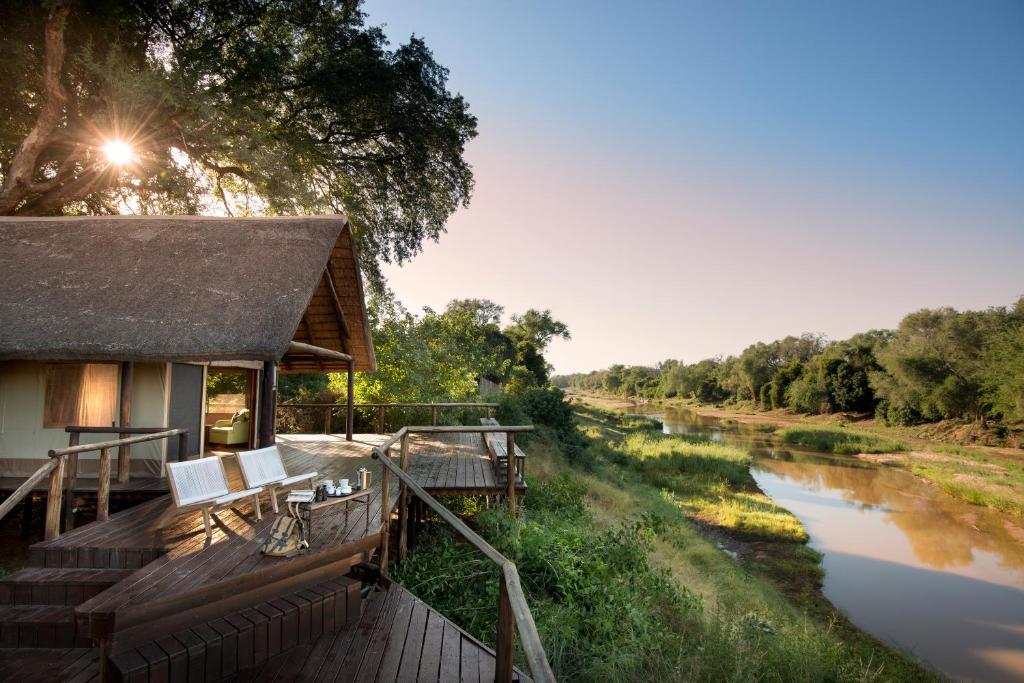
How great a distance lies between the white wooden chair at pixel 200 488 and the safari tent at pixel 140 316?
→ 153cm

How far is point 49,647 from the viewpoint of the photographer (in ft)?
14.6


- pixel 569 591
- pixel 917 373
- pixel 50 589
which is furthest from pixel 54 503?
pixel 917 373

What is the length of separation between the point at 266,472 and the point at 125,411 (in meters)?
2.96

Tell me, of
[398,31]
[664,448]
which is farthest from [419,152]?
[664,448]

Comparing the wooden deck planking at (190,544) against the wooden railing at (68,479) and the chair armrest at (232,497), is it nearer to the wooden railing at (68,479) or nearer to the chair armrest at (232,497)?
the wooden railing at (68,479)

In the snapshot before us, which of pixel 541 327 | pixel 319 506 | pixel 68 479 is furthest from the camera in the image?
pixel 541 327

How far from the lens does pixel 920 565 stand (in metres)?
14.4

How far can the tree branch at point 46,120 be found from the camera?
39.0 ft

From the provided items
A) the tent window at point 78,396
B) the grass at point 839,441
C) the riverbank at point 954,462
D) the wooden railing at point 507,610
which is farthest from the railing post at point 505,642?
the grass at point 839,441

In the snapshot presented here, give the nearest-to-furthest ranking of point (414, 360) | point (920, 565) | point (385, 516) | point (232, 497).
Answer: point (232, 497) < point (385, 516) < point (920, 565) < point (414, 360)

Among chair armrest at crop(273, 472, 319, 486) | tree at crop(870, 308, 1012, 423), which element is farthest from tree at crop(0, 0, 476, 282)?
tree at crop(870, 308, 1012, 423)

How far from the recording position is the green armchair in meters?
11.6

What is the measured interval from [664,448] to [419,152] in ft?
63.7

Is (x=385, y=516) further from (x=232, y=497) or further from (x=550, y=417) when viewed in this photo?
(x=550, y=417)
